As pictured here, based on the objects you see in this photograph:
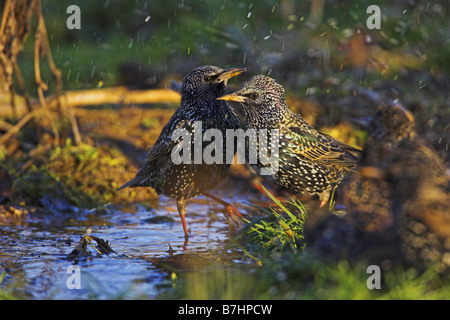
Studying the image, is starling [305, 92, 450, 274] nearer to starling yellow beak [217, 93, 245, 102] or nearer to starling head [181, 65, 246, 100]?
starling yellow beak [217, 93, 245, 102]

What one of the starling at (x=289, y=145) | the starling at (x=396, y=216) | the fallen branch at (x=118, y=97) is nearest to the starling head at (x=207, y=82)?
the starling at (x=289, y=145)

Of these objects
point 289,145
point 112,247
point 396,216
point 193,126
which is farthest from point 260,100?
point 396,216

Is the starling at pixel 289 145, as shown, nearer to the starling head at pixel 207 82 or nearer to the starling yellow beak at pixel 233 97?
the starling yellow beak at pixel 233 97

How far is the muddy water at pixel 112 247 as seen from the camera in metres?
4.21

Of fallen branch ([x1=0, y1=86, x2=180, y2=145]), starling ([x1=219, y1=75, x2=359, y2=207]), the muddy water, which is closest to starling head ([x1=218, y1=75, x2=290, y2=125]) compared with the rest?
starling ([x1=219, y1=75, x2=359, y2=207])

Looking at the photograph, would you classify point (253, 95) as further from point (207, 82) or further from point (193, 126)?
point (193, 126)

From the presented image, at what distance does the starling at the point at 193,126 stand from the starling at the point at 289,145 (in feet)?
0.65

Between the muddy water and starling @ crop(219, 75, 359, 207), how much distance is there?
870 millimetres

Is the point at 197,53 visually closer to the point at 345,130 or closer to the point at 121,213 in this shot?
the point at 345,130

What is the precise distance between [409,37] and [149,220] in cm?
516

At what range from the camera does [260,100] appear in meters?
5.52

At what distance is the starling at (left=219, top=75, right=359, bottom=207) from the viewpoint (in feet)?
17.7

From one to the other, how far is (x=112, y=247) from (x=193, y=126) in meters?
1.31
